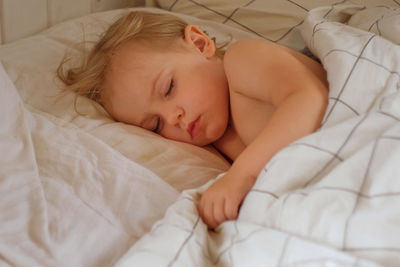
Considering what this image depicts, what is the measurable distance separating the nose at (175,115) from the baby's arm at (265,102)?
0.10m

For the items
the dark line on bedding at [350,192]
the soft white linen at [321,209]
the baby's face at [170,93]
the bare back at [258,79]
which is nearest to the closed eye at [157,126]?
the baby's face at [170,93]

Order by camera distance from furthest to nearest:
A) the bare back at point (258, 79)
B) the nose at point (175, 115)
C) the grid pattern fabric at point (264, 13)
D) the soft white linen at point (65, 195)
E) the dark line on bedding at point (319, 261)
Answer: the grid pattern fabric at point (264, 13)
the nose at point (175, 115)
the bare back at point (258, 79)
the soft white linen at point (65, 195)
the dark line on bedding at point (319, 261)

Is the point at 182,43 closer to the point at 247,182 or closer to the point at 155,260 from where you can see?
the point at 247,182

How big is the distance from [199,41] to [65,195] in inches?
19.6

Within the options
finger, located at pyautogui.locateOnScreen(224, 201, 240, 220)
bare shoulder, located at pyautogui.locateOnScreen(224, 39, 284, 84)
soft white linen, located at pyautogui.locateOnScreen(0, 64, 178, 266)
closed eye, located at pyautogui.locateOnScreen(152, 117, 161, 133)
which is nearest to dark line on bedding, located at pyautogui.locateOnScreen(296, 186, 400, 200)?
finger, located at pyautogui.locateOnScreen(224, 201, 240, 220)

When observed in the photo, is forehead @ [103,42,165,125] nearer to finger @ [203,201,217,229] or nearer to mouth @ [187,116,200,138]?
mouth @ [187,116,200,138]

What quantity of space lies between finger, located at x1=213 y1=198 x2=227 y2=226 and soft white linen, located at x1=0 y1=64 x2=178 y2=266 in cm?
9

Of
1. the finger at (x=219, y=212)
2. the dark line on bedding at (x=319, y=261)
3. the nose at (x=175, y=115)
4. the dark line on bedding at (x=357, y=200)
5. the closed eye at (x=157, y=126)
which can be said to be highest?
the dark line on bedding at (x=357, y=200)

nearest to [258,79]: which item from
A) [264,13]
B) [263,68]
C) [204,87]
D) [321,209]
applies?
[263,68]

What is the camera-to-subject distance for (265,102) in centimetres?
89

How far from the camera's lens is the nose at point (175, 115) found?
934 mm

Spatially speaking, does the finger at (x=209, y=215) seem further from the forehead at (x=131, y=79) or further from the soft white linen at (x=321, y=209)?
the forehead at (x=131, y=79)

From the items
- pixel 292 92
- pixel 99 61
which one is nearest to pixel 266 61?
pixel 292 92

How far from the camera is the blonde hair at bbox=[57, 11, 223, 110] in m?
1.03
